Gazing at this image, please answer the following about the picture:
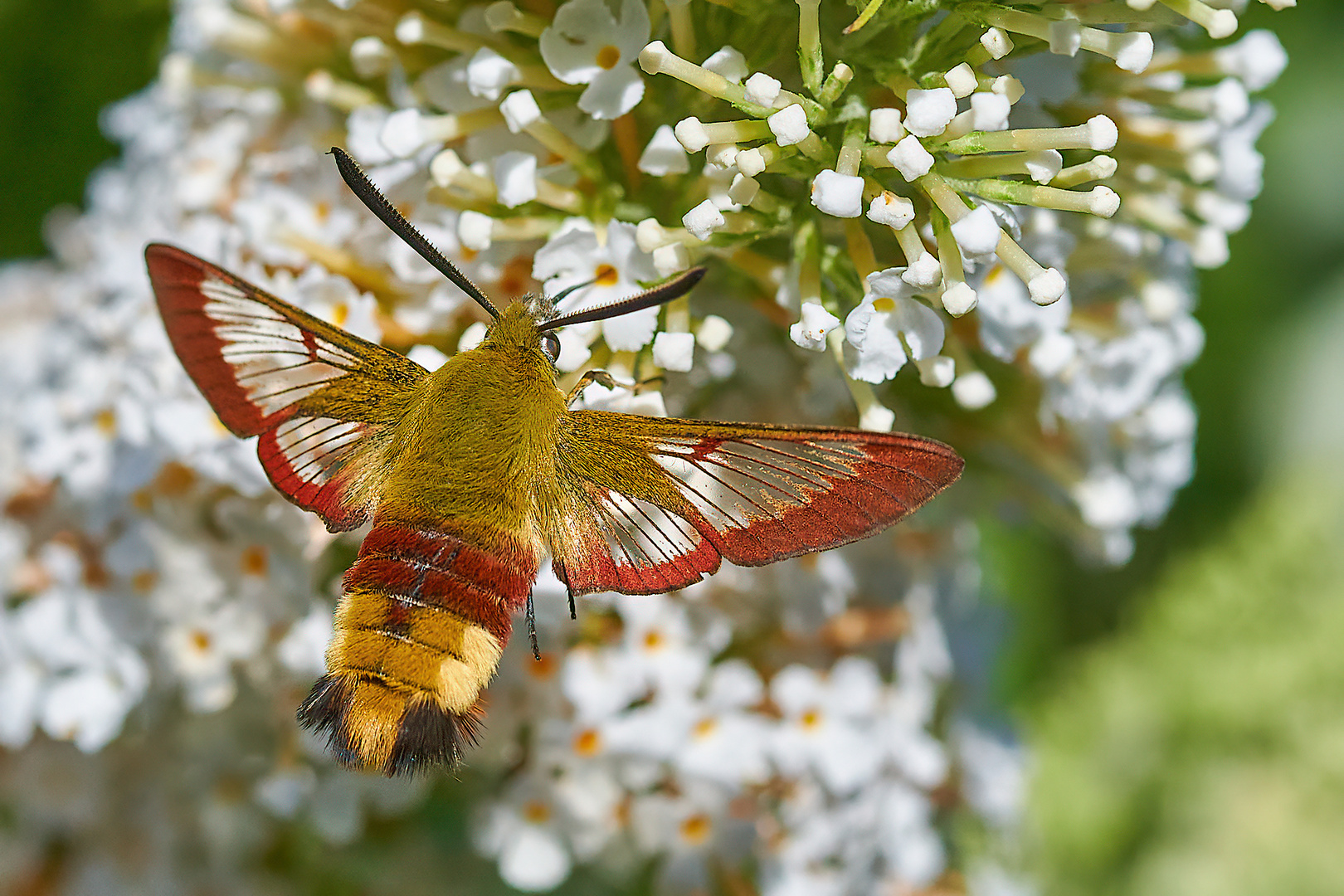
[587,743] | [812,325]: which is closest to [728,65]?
[812,325]

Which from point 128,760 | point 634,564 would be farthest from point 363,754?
point 128,760

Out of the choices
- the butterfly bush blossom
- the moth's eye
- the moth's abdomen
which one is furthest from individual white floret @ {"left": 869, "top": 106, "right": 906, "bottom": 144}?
the moth's abdomen

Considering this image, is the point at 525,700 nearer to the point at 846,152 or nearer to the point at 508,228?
the point at 508,228

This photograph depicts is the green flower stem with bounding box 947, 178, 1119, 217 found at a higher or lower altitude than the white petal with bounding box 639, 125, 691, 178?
higher

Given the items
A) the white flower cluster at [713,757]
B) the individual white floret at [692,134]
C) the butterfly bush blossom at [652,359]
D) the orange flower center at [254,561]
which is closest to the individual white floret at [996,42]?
the butterfly bush blossom at [652,359]

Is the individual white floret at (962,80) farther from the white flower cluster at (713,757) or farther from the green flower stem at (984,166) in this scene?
the white flower cluster at (713,757)

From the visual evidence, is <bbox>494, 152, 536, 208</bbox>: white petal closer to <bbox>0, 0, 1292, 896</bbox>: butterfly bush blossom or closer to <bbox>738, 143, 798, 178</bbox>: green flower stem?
<bbox>0, 0, 1292, 896</bbox>: butterfly bush blossom
